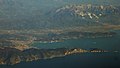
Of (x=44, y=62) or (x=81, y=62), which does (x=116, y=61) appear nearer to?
(x=81, y=62)

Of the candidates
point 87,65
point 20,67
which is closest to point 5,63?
point 20,67

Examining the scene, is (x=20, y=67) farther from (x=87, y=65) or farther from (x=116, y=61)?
(x=116, y=61)

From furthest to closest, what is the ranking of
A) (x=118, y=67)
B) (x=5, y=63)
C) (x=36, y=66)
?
(x=5, y=63), (x=36, y=66), (x=118, y=67)

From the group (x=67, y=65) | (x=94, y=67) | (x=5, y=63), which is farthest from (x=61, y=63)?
(x=5, y=63)

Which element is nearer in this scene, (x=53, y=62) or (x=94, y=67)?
(x=94, y=67)

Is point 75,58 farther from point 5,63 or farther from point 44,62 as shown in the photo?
point 5,63

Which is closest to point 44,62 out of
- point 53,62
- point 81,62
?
point 53,62

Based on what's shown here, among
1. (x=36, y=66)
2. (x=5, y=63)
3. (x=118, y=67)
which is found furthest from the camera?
(x=5, y=63)

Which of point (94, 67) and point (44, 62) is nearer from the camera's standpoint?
point (94, 67)
